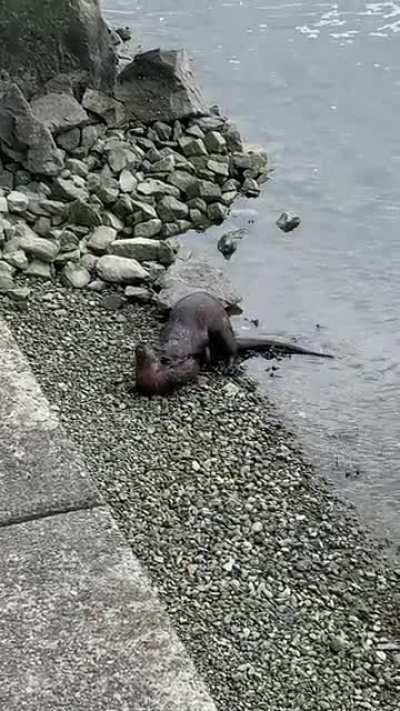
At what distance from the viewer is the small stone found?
677 cm

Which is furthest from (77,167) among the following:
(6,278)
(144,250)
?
(6,278)

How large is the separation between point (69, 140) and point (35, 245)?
1.51m

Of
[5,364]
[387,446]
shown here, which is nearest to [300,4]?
[387,446]

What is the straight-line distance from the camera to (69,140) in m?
7.70

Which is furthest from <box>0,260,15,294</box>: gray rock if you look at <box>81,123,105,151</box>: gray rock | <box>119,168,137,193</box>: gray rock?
<box>81,123,105,151</box>: gray rock

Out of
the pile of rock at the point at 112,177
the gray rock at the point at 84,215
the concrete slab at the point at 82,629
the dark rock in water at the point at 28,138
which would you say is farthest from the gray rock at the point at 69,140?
the concrete slab at the point at 82,629

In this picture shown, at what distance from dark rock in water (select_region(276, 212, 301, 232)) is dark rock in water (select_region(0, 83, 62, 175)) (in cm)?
143

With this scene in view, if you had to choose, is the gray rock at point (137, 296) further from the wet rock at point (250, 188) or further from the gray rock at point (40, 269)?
the wet rock at point (250, 188)

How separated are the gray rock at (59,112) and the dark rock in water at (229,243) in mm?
1270

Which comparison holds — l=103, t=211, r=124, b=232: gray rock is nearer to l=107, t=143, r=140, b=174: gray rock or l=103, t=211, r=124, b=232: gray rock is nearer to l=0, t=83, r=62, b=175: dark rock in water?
l=0, t=83, r=62, b=175: dark rock in water

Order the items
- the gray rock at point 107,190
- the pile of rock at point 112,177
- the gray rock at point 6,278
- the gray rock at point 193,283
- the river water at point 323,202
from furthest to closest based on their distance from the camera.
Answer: the gray rock at point 107,190, the pile of rock at point 112,177, the gray rock at point 193,283, the gray rock at point 6,278, the river water at point 323,202

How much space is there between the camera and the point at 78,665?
9.67 ft

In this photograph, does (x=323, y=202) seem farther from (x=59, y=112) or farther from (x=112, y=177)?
(x=59, y=112)

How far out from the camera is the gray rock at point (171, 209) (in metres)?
7.29
